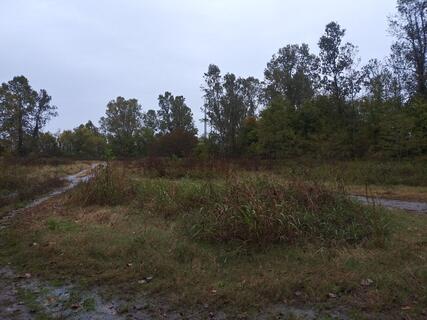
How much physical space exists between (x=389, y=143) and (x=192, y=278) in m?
24.7

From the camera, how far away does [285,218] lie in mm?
7348

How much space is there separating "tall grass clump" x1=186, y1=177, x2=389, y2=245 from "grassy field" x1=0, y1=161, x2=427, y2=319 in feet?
0.08

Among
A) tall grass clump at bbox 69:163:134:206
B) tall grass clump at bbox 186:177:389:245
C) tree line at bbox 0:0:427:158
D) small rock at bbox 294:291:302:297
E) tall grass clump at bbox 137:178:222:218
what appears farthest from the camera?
tree line at bbox 0:0:427:158

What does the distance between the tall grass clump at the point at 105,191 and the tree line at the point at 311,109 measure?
1.26 m

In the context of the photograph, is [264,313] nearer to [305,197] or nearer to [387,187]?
[305,197]

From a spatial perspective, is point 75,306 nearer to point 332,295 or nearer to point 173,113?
point 332,295

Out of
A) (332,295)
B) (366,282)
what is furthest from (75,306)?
(366,282)

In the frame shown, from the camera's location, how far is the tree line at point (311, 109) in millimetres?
28938

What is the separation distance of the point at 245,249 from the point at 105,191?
21.7ft

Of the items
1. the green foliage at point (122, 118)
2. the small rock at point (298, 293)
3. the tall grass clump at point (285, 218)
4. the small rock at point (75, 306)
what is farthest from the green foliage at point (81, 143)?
the small rock at point (298, 293)

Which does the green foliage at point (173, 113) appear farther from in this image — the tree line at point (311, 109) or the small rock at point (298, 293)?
the small rock at point (298, 293)

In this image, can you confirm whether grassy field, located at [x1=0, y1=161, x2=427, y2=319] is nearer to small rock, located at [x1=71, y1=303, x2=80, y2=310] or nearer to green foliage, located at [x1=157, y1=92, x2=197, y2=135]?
small rock, located at [x1=71, y1=303, x2=80, y2=310]

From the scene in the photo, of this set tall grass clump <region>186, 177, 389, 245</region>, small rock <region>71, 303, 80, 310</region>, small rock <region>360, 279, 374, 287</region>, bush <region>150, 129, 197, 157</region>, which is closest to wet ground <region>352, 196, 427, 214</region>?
tall grass clump <region>186, 177, 389, 245</region>

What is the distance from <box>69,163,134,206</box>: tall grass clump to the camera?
471 inches
